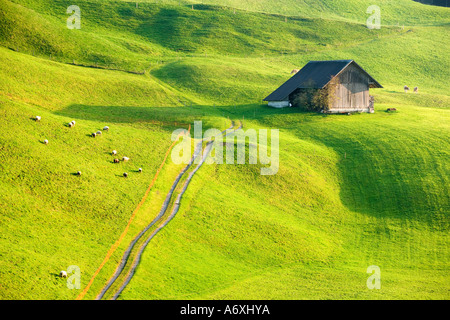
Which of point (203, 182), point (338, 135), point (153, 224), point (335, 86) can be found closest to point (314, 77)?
point (335, 86)

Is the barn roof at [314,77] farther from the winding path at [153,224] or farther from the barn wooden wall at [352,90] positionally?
the winding path at [153,224]

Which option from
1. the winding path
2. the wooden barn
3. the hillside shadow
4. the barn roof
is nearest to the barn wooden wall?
the wooden barn

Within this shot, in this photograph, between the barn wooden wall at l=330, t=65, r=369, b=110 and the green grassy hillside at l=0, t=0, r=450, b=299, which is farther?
the barn wooden wall at l=330, t=65, r=369, b=110

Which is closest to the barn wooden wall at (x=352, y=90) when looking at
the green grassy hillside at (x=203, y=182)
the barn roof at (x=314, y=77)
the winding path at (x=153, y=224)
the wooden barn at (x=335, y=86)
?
the wooden barn at (x=335, y=86)

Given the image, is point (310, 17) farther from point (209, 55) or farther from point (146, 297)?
point (146, 297)

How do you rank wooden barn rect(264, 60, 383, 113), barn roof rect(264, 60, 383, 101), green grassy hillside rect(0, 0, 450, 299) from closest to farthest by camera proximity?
1. green grassy hillside rect(0, 0, 450, 299)
2. wooden barn rect(264, 60, 383, 113)
3. barn roof rect(264, 60, 383, 101)

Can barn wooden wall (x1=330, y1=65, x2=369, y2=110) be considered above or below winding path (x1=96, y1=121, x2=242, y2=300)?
above

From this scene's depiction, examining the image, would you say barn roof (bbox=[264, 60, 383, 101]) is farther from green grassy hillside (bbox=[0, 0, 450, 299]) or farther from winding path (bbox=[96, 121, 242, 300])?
winding path (bbox=[96, 121, 242, 300])

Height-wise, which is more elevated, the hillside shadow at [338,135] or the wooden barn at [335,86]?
the wooden barn at [335,86]

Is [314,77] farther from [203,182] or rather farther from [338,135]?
[203,182]
